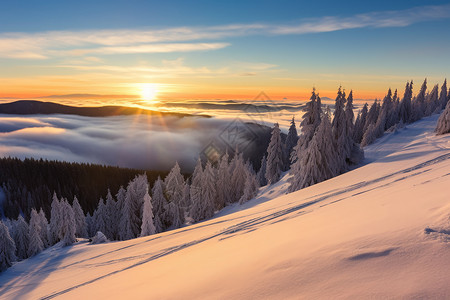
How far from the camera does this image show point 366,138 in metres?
41.9

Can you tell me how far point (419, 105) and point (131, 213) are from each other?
2833 inches

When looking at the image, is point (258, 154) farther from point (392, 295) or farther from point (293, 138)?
point (392, 295)

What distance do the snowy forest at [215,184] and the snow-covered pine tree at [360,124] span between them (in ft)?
1.38

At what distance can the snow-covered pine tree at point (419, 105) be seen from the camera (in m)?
60.0

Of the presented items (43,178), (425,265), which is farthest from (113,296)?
(43,178)

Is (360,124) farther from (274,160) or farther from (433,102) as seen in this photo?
(274,160)

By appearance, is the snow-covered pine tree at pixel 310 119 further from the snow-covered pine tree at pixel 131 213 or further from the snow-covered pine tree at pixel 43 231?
the snow-covered pine tree at pixel 43 231

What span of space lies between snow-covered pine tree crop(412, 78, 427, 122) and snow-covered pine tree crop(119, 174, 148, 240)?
63805 mm

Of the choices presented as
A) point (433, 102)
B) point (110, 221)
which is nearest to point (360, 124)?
point (433, 102)

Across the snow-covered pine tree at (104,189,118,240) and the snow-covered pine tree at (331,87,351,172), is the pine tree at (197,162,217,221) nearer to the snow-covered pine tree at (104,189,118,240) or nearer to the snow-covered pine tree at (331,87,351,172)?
the snow-covered pine tree at (104,189,118,240)

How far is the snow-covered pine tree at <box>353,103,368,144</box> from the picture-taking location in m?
60.2

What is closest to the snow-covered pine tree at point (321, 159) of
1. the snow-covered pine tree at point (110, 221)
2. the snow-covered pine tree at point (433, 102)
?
the snow-covered pine tree at point (110, 221)

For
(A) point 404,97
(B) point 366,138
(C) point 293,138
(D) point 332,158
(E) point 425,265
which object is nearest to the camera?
(E) point 425,265

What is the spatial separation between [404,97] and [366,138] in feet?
92.7
